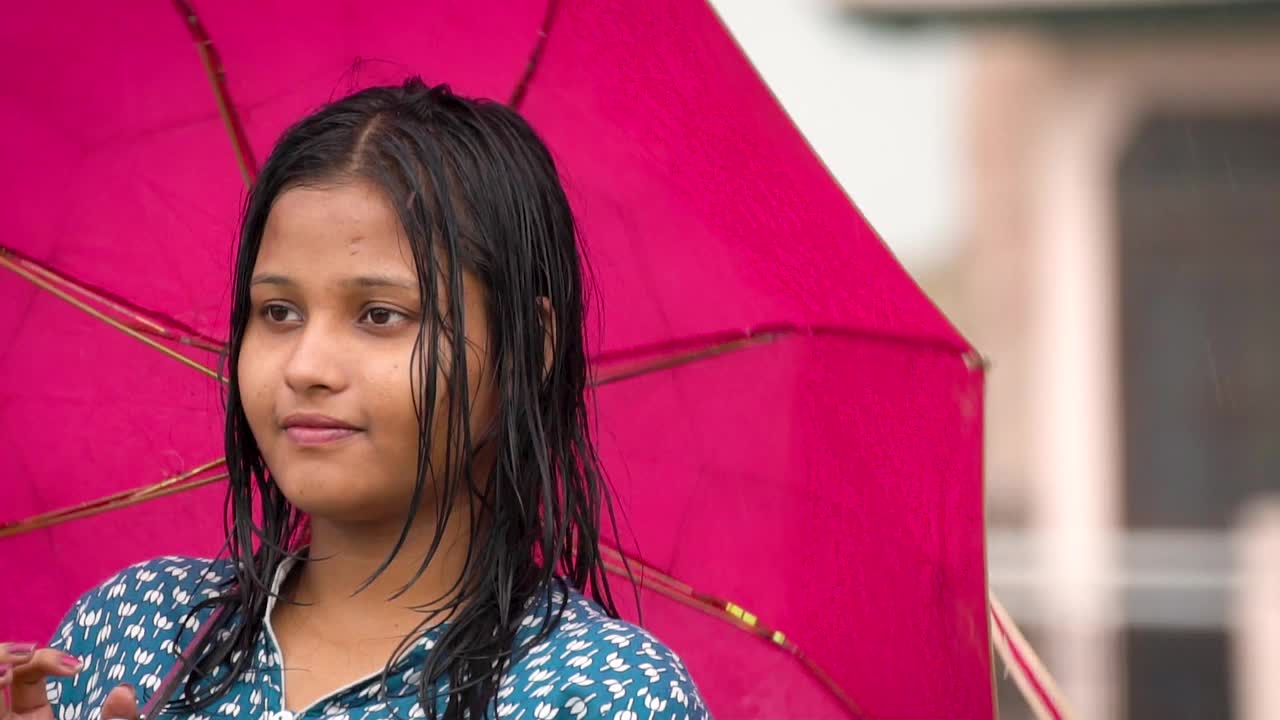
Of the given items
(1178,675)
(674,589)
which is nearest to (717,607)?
(674,589)

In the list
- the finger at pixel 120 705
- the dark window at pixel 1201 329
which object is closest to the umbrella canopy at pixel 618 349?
the finger at pixel 120 705

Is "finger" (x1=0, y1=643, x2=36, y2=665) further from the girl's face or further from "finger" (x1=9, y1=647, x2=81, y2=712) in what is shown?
the girl's face

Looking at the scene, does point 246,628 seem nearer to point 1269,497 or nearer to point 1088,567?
point 1088,567

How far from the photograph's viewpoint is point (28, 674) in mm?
1132

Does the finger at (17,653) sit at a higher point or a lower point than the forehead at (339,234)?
lower

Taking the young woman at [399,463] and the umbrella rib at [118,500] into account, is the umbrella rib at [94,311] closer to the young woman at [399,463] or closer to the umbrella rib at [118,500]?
the umbrella rib at [118,500]

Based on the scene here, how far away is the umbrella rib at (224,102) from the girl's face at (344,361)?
329 mm

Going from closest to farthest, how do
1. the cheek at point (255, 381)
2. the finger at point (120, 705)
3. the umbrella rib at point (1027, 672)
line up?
the finger at point (120, 705)
the cheek at point (255, 381)
the umbrella rib at point (1027, 672)

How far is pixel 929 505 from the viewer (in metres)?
1.47

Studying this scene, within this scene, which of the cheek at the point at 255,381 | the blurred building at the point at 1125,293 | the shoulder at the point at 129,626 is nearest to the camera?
the cheek at the point at 255,381

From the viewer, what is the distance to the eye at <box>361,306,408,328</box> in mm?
1150

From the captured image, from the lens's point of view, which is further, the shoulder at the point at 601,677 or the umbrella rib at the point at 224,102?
the umbrella rib at the point at 224,102

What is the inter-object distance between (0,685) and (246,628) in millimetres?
171

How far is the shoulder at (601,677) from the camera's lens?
1.11 m
